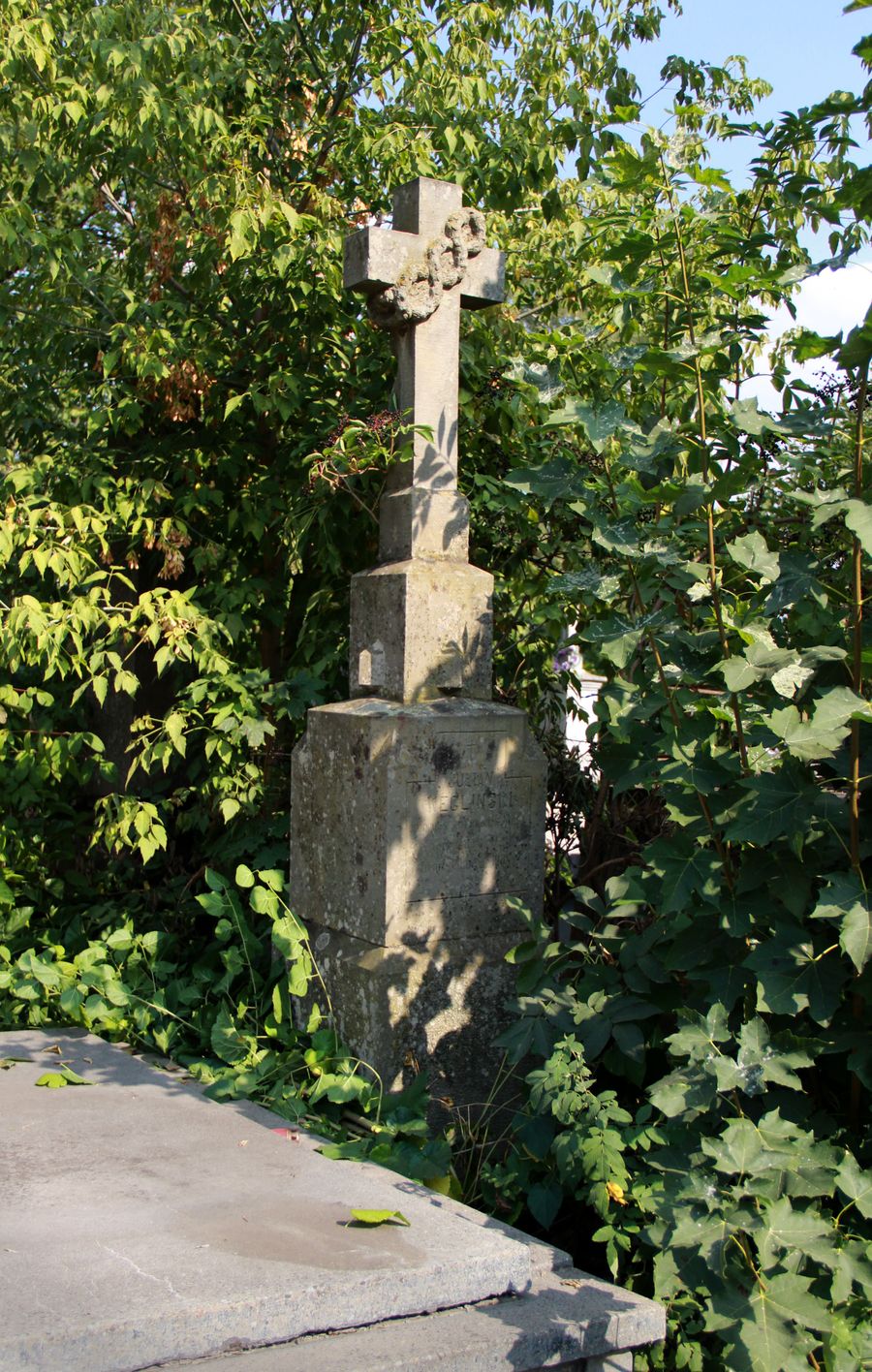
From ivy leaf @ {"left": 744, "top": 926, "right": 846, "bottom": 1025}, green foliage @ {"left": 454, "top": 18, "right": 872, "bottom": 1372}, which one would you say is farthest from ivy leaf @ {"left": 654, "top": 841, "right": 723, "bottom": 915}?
ivy leaf @ {"left": 744, "top": 926, "right": 846, "bottom": 1025}

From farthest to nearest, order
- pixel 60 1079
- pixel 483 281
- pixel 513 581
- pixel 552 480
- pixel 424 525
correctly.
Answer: pixel 513 581 → pixel 483 281 → pixel 424 525 → pixel 60 1079 → pixel 552 480

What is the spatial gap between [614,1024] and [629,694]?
841 mm

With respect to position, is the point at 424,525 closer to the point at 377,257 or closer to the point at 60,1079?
the point at 377,257

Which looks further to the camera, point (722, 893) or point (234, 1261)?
point (722, 893)

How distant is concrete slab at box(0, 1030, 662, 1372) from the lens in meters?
2.40

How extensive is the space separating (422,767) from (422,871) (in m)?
0.31

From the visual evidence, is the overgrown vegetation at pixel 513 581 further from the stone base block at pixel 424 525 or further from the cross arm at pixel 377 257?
the cross arm at pixel 377 257

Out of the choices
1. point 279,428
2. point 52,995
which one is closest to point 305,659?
point 279,428

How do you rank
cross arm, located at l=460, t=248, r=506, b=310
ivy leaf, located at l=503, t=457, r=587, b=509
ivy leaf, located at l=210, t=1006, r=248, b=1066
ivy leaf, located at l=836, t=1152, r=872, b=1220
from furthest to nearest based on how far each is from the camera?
cross arm, located at l=460, t=248, r=506, b=310
ivy leaf, located at l=210, t=1006, r=248, b=1066
ivy leaf, located at l=503, t=457, r=587, b=509
ivy leaf, located at l=836, t=1152, r=872, b=1220

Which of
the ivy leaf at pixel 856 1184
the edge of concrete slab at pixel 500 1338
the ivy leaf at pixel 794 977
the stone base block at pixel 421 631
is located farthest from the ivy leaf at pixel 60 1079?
the ivy leaf at pixel 856 1184

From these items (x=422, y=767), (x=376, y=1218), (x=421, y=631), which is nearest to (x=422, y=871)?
(x=422, y=767)

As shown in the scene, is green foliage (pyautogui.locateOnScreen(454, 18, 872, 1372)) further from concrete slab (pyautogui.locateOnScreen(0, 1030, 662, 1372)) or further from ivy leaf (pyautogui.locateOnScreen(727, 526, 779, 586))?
concrete slab (pyautogui.locateOnScreen(0, 1030, 662, 1372))

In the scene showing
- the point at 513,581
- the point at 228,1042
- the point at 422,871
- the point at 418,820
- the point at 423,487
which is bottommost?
the point at 228,1042

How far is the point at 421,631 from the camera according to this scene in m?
4.12
